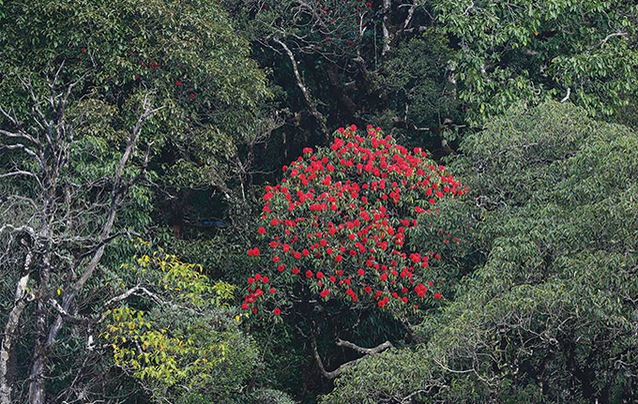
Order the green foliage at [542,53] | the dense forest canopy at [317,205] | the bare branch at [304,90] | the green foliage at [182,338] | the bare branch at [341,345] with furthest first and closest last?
1. the bare branch at [304,90]
2. the green foliage at [542,53]
3. the bare branch at [341,345]
4. the green foliage at [182,338]
5. the dense forest canopy at [317,205]

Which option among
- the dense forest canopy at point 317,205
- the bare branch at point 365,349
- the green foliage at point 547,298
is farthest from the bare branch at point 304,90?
the green foliage at point 547,298

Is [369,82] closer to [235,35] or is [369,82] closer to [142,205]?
[235,35]

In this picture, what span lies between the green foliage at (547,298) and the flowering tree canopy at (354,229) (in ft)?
4.44

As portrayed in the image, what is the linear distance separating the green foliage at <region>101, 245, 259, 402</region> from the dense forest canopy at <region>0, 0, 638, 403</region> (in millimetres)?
51

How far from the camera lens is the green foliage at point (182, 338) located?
12.8 m

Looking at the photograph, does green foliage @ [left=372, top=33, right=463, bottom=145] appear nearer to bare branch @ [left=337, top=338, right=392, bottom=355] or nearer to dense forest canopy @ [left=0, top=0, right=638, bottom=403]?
dense forest canopy @ [left=0, top=0, right=638, bottom=403]

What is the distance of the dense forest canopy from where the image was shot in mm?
12141

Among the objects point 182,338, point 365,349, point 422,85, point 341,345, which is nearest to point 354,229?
point 365,349

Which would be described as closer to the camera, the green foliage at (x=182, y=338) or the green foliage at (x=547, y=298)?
the green foliage at (x=547, y=298)

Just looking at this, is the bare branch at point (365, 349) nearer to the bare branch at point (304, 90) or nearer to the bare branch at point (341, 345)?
the bare branch at point (341, 345)

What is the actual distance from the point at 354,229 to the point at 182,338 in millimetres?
2888

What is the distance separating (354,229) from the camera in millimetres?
14695

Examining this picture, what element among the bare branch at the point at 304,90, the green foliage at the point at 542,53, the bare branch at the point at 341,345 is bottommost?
the bare branch at the point at 341,345

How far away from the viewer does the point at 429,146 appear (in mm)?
19031
